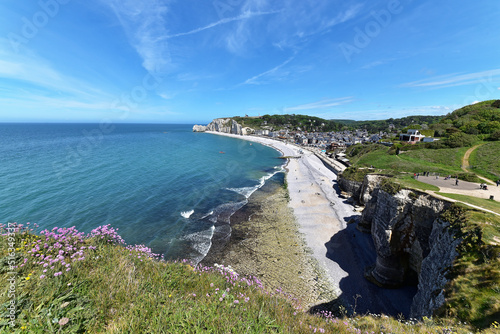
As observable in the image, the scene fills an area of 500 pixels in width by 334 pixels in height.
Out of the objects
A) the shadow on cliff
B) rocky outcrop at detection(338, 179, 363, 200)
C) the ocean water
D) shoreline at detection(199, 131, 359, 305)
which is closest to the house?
shoreline at detection(199, 131, 359, 305)

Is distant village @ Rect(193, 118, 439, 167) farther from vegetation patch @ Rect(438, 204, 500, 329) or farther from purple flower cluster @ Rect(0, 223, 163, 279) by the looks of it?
purple flower cluster @ Rect(0, 223, 163, 279)

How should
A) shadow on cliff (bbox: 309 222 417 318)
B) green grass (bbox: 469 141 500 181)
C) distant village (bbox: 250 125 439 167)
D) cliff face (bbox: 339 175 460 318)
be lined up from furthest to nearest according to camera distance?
distant village (bbox: 250 125 439 167), green grass (bbox: 469 141 500 181), shadow on cliff (bbox: 309 222 417 318), cliff face (bbox: 339 175 460 318)

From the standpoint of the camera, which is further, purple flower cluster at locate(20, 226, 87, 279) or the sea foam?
the sea foam

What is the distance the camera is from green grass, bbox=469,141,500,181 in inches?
896

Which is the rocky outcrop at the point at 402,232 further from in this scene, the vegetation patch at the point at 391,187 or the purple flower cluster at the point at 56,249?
the purple flower cluster at the point at 56,249

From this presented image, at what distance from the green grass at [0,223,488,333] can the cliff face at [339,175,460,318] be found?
16.0ft

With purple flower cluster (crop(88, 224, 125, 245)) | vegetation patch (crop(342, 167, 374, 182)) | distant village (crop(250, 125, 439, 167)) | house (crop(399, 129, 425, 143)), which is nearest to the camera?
purple flower cluster (crop(88, 224, 125, 245))

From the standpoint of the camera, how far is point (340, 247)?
20156mm

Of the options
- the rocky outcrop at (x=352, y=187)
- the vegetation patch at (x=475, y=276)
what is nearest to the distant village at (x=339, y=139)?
the rocky outcrop at (x=352, y=187)

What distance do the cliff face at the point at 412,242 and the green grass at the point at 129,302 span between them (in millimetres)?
4877

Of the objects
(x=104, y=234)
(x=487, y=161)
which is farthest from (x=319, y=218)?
(x=487, y=161)

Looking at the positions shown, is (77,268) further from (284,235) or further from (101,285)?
(284,235)

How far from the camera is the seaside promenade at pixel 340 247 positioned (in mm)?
14117

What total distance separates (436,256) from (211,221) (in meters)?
22.0
